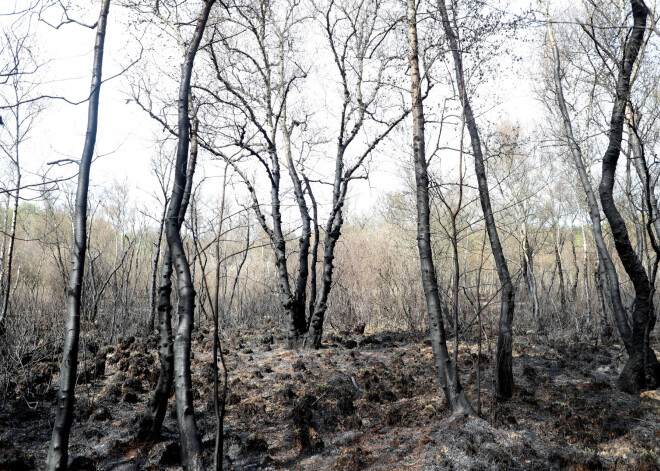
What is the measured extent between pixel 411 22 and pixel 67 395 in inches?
210

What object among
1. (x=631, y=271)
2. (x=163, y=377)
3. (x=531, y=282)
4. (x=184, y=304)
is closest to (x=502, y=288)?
(x=631, y=271)

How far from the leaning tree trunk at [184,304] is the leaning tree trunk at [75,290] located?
79cm

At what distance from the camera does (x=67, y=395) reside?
3414 mm

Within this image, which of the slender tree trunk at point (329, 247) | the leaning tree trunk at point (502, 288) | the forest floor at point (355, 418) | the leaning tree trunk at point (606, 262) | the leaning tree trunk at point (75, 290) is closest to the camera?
the leaning tree trunk at point (75, 290)

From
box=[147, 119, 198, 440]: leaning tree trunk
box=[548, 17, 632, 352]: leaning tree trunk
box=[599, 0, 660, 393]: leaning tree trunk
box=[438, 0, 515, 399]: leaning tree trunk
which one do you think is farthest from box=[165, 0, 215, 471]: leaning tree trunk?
box=[548, 17, 632, 352]: leaning tree trunk

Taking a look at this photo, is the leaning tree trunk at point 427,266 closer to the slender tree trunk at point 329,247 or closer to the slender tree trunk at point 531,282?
the slender tree trunk at point 329,247

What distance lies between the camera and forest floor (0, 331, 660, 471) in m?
3.85

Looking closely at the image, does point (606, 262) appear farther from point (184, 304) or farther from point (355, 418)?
point (184, 304)

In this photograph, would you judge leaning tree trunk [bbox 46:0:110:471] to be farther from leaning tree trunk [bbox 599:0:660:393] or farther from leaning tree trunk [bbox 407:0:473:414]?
leaning tree trunk [bbox 599:0:660:393]

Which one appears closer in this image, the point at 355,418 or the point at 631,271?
the point at 355,418

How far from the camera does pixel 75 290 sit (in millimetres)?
3637

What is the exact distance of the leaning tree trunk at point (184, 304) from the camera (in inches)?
129

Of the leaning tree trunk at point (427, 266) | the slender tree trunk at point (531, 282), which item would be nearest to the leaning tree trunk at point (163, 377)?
the leaning tree trunk at point (427, 266)

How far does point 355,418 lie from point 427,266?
2.12m
